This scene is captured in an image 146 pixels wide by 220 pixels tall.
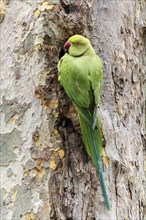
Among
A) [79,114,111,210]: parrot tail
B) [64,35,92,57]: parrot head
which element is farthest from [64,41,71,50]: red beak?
[79,114,111,210]: parrot tail

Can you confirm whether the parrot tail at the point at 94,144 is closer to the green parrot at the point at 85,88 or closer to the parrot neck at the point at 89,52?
the green parrot at the point at 85,88

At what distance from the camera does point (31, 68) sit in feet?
6.35

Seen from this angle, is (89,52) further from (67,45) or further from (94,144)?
(94,144)

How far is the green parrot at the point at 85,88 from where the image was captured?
6.05ft

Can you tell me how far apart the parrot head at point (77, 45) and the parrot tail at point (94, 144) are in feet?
0.76

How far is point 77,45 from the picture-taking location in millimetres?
1890

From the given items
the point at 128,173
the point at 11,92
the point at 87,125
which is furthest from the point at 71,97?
the point at 128,173

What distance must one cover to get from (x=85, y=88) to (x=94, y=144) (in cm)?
20

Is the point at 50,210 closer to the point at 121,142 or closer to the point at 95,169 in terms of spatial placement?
the point at 95,169

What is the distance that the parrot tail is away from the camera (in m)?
1.82

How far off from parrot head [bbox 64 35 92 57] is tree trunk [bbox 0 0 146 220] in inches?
3.0

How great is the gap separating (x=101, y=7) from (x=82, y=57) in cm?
34

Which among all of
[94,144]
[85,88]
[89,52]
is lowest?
[94,144]

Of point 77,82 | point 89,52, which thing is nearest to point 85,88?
point 77,82
